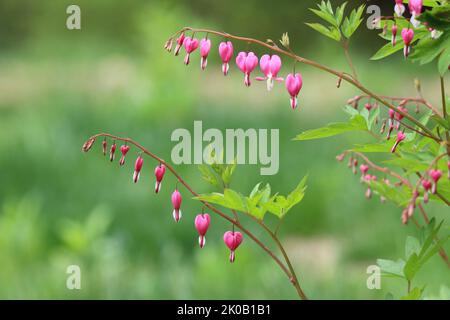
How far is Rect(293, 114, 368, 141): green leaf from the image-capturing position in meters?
1.56

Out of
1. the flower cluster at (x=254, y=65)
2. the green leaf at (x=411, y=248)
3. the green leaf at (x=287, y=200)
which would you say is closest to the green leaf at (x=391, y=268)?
the green leaf at (x=411, y=248)

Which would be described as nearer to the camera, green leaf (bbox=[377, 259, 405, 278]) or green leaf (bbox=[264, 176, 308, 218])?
green leaf (bbox=[264, 176, 308, 218])

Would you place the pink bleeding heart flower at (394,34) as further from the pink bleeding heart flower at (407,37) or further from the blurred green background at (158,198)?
the blurred green background at (158,198)

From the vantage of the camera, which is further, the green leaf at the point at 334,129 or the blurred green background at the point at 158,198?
the blurred green background at the point at 158,198

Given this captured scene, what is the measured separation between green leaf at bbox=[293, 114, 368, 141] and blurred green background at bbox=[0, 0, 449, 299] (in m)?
1.76

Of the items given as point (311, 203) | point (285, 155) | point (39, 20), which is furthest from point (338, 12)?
point (39, 20)

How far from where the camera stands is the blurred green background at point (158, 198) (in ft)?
11.9

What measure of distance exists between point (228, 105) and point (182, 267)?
8.08 ft

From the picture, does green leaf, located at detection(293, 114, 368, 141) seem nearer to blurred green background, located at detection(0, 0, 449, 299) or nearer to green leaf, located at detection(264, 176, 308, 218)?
green leaf, located at detection(264, 176, 308, 218)

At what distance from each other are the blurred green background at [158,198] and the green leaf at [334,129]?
1759mm

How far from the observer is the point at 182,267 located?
392 cm

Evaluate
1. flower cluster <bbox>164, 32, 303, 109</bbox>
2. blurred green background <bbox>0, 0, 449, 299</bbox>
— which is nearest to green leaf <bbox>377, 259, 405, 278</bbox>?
flower cluster <bbox>164, 32, 303, 109</bbox>

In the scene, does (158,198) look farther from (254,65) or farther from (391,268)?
(254,65)
